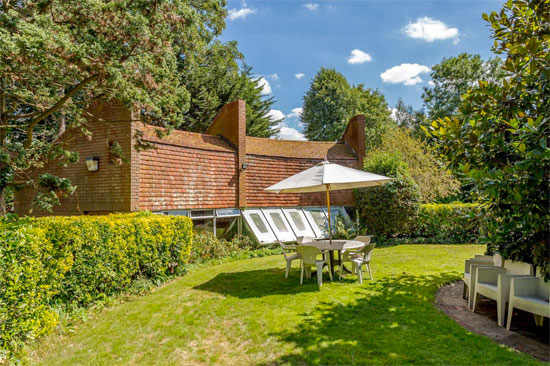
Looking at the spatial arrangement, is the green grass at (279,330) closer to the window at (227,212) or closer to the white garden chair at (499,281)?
the white garden chair at (499,281)

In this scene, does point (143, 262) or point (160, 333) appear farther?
point (143, 262)

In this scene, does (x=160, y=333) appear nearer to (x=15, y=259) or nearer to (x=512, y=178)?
(x=15, y=259)

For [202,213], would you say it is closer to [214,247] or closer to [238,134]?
[214,247]

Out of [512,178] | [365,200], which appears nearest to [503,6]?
[512,178]

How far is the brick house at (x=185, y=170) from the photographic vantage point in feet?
30.0

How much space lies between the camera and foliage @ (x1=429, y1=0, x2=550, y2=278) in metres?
3.65

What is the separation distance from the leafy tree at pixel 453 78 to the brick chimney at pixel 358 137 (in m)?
18.3

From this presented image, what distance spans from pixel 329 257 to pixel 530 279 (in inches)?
153

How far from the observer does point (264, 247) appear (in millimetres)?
11750

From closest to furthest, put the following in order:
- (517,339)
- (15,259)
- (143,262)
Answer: (15,259) → (517,339) → (143,262)

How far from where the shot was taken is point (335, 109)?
103 feet

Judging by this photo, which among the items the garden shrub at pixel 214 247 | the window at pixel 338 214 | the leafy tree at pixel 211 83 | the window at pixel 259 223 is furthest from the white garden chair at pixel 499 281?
the leafy tree at pixel 211 83

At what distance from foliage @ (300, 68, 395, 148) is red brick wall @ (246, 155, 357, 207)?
57.0 ft

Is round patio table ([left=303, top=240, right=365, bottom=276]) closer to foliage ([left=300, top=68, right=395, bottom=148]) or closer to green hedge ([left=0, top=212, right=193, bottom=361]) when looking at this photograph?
green hedge ([left=0, top=212, right=193, bottom=361])
